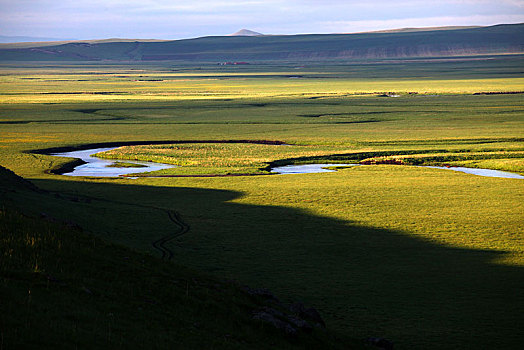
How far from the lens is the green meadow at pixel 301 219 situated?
16.5m

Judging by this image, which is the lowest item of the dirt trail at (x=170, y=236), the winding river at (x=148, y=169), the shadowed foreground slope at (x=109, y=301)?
the winding river at (x=148, y=169)

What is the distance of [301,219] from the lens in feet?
104

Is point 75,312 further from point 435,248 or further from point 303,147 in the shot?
point 303,147

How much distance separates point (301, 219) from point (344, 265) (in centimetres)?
759

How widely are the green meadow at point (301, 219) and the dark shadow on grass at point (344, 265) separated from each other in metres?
0.08

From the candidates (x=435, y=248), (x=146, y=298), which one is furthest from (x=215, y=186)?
(x=146, y=298)

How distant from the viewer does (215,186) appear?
134 ft

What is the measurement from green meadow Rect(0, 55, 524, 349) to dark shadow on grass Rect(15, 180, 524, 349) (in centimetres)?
8

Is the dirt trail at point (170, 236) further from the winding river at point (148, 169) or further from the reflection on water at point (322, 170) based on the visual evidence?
the reflection on water at point (322, 170)

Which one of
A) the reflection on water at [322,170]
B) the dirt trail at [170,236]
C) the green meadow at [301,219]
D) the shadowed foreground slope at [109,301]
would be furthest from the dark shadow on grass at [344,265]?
the reflection on water at [322,170]

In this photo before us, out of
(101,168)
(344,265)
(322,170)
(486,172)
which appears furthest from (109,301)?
(486,172)

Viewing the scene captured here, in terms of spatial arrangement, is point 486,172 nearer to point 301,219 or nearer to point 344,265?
point 301,219

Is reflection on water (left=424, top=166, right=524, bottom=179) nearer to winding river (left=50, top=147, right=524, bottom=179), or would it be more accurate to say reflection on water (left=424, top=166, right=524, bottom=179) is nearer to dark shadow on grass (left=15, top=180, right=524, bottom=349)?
winding river (left=50, top=147, right=524, bottom=179)

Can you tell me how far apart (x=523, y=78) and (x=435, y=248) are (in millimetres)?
124748
